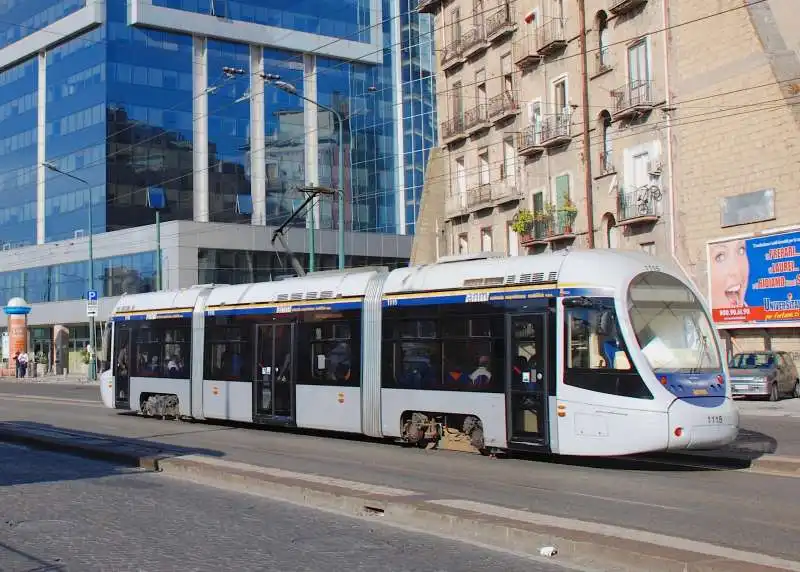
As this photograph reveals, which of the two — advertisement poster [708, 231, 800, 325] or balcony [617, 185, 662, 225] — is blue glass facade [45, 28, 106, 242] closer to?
balcony [617, 185, 662, 225]

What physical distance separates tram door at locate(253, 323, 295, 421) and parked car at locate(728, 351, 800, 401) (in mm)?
14646

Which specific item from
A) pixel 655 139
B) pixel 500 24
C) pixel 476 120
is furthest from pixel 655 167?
pixel 476 120

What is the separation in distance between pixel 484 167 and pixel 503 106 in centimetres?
333

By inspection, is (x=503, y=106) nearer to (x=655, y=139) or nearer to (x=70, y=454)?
(x=655, y=139)

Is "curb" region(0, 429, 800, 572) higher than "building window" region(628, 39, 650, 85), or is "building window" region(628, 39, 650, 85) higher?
"building window" region(628, 39, 650, 85)

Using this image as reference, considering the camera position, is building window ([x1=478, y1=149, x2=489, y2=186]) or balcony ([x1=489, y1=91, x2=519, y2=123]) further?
building window ([x1=478, y1=149, x2=489, y2=186])

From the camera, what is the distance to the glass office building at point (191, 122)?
67.1 metres

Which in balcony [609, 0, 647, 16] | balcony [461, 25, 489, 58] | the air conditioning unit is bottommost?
the air conditioning unit

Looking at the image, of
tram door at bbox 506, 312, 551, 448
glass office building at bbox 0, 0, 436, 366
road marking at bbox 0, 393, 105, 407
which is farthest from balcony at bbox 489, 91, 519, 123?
tram door at bbox 506, 312, 551, 448

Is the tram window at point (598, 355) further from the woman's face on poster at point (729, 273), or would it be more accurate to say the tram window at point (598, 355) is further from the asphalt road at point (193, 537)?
the woman's face on poster at point (729, 273)

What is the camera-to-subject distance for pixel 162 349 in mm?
23484

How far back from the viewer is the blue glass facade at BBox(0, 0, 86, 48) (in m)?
71.1

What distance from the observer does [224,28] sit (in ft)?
235

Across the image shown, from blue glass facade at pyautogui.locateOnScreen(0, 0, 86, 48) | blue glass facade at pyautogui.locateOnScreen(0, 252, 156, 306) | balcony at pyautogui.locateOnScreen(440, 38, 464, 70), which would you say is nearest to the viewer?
balcony at pyautogui.locateOnScreen(440, 38, 464, 70)
